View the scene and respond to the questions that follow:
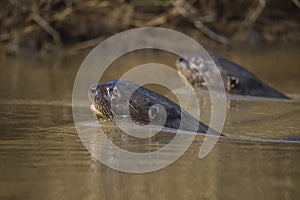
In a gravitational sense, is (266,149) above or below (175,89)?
below

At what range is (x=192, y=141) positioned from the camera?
12.7 ft

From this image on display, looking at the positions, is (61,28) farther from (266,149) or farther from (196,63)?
(266,149)

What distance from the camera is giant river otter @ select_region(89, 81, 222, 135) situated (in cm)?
425

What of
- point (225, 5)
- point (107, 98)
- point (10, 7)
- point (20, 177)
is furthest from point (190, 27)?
point (20, 177)

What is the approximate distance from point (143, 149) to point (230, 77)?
2.65 meters

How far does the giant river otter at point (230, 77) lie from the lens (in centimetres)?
606

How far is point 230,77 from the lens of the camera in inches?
242

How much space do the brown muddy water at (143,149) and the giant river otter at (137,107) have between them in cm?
22

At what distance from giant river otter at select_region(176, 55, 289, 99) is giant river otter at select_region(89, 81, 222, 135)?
1.81 meters

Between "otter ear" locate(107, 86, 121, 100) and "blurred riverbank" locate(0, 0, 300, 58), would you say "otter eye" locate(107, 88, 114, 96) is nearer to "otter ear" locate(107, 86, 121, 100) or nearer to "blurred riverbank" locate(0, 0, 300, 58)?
"otter ear" locate(107, 86, 121, 100)

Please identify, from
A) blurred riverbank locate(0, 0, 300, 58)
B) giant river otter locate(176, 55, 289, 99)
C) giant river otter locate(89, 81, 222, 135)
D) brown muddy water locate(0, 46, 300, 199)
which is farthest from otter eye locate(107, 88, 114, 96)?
blurred riverbank locate(0, 0, 300, 58)

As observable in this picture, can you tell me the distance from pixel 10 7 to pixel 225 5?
11.0 feet

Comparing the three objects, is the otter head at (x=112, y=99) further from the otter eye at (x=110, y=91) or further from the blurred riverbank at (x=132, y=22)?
the blurred riverbank at (x=132, y=22)

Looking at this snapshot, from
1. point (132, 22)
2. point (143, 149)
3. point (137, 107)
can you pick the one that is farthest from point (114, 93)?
point (132, 22)
